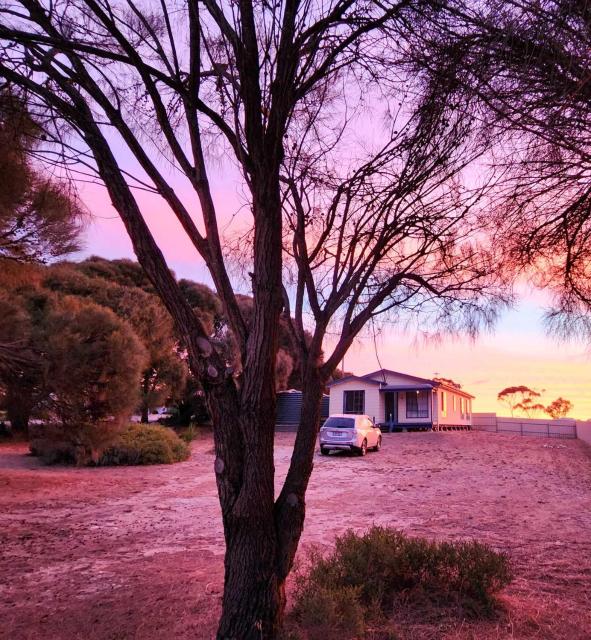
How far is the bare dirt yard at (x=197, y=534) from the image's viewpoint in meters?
4.46

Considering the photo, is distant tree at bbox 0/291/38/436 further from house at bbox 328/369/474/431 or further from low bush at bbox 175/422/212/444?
house at bbox 328/369/474/431

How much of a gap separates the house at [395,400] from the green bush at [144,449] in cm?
1617

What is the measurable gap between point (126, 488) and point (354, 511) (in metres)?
5.49

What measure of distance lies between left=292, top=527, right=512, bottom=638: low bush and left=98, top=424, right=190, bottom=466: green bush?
41.3ft

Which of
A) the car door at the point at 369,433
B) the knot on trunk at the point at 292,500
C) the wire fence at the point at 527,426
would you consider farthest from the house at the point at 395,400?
the knot on trunk at the point at 292,500

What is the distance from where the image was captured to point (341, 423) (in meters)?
21.3

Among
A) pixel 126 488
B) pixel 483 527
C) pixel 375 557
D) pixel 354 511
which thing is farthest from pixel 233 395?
pixel 126 488

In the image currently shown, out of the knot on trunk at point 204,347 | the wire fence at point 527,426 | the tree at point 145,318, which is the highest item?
the tree at point 145,318

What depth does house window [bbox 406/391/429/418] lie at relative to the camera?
115ft

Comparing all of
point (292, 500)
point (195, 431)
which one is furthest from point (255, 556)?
point (195, 431)

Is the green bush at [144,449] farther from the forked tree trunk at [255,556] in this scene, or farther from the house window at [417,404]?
the house window at [417,404]

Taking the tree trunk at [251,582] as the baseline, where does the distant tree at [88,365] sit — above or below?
above

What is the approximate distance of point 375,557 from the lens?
16.6 feet

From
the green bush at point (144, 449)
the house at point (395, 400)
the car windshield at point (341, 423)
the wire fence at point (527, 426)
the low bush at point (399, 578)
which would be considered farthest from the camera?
the wire fence at point (527, 426)
